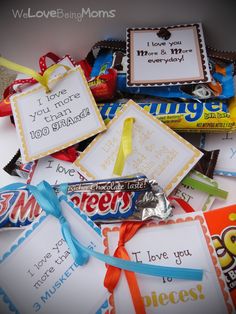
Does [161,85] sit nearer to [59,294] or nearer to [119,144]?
[119,144]

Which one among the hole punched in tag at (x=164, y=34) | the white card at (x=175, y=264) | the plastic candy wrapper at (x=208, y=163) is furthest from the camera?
the hole punched in tag at (x=164, y=34)

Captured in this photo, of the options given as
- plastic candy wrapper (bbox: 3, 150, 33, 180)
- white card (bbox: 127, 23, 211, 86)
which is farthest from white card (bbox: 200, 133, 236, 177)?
plastic candy wrapper (bbox: 3, 150, 33, 180)

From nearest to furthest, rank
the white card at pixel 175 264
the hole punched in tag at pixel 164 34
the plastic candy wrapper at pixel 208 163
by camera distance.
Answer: the white card at pixel 175 264 < the plastic candy wrapper at pixel 208 163 < the hole punched in tag at pixel 164 34

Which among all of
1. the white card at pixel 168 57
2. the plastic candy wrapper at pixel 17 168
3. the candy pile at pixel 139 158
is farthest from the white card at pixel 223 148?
the plastic candy wrapper at pixel 17 168

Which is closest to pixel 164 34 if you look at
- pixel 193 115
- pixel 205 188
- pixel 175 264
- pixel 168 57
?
pixel 168 57

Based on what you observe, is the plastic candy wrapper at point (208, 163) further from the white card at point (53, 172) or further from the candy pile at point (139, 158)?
the white card at point (53, 172)

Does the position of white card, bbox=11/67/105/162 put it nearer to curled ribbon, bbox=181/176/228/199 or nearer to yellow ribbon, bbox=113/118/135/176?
yellow ribbon, bbox=113/118/135/176

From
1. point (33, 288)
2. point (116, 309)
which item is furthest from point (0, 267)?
point (116, 309)
